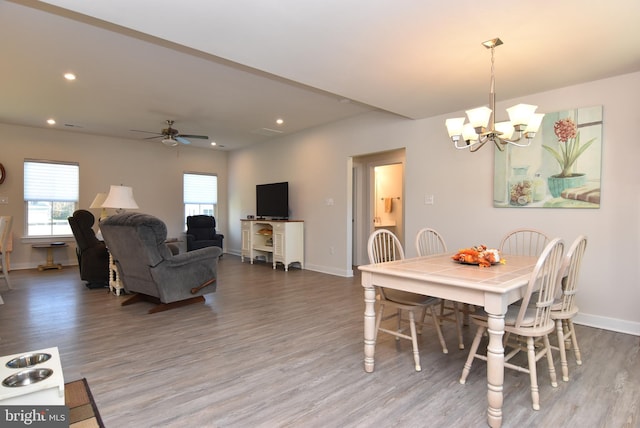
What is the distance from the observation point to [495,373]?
72.4 inches

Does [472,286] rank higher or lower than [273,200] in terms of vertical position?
lower

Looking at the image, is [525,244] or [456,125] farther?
[525,244]

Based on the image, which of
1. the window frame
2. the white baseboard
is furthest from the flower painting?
the window frame

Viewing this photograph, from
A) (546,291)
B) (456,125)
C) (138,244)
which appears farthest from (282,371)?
(456,125)

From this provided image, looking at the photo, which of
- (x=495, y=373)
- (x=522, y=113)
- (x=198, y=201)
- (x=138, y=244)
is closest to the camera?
(x=495, y=373)

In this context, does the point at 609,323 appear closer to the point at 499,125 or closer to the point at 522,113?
the point at 499,125

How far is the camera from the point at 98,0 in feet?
6.64

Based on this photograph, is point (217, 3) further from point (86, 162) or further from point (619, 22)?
point (86, 162)

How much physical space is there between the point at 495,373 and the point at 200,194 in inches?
312

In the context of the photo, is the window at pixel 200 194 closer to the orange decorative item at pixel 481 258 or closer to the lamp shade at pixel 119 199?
the lamp shade at pixel 119 199

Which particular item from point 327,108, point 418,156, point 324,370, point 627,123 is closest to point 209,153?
point 327,108

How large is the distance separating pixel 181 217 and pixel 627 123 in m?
7.99

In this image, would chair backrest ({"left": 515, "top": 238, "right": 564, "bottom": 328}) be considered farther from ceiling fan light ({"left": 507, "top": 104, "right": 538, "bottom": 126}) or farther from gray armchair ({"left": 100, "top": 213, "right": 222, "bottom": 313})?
gray armchair ({"left": 100, "top": 213, "right": 222, "bottom": 313})

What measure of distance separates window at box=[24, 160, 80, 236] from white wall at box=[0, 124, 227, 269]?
108 millimetres
